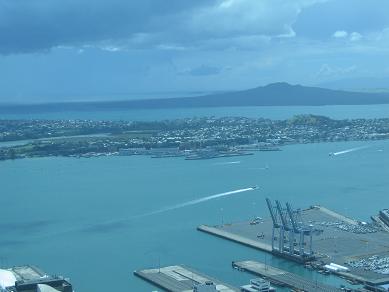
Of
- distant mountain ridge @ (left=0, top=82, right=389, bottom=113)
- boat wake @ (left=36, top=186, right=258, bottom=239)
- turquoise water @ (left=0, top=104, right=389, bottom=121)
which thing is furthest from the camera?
distant mountain ridge @ (left=0, top=82, right=389, bottom=113)

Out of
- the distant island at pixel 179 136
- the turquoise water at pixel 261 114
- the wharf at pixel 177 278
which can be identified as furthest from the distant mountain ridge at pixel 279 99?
the wharf at pixel 177 278

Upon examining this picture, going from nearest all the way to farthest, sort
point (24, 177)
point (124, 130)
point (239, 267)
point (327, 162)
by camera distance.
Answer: point (239, 267)
point (24, 177)
point (327, 162)
point (124, 130)

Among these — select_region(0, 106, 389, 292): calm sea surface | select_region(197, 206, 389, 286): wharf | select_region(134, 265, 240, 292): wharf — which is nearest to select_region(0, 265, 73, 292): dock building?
select_region(0, 106, 389, 292): calm sea surface

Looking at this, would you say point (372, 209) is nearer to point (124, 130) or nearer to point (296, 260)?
point (296, 260)

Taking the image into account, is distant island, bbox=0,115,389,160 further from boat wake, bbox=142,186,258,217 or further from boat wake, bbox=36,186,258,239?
boat wake, bbox=36,186,258,239

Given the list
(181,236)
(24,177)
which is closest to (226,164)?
(24,177)

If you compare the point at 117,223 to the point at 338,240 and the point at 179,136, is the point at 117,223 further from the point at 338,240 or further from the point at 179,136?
the point at 179,136
